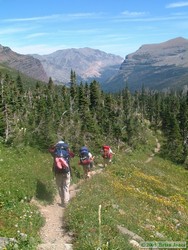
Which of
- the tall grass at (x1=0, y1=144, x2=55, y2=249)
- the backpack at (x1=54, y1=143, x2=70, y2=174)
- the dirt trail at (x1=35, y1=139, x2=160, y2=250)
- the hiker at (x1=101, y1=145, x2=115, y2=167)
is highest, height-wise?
the backpack at (x1=54, y1=143, x2=70, y2=174)

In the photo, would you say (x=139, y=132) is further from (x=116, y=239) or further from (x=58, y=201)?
(x=116, y=239)

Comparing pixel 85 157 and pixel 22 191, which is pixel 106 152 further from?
pixel 22 191

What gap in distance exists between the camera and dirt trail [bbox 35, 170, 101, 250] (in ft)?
40.4

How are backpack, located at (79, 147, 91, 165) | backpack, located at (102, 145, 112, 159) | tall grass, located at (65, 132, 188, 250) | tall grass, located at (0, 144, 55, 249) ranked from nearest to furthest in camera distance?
tall grass, located at (0, 144, 55, 249)
tall grass, located at (65, 132, 188, 250)
backpack, located at (79, 147, 91, 165)
backpack, located at (102, 145, 112, 159)

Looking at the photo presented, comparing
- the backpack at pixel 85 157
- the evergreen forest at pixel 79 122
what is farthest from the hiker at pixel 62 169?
the evergreen forest at pixel 79 122

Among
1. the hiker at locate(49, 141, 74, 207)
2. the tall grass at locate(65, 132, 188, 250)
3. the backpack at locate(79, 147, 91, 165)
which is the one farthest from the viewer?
the backpack at locate(79, 147, 91, 165)

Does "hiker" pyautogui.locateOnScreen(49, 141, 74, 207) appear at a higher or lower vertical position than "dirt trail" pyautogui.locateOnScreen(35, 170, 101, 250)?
higher

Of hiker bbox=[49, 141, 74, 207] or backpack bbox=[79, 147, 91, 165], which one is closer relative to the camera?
hiker bbox=[49, 141, 74, 207]

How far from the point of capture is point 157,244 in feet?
44.1

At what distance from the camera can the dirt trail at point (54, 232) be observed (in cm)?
1231

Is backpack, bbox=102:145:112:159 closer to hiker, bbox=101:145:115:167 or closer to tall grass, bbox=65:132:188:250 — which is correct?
hiker, bbox=101:145:115:167

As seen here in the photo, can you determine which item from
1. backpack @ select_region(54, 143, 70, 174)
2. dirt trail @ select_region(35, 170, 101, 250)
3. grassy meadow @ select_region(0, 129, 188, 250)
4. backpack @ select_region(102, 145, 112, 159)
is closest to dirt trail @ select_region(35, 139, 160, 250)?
dirt trail @ select_region(35, 170, 101, 250)

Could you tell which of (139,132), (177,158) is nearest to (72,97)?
(139,132)

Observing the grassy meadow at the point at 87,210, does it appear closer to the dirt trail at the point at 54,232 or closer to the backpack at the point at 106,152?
the dirt trail at the point at 54,232
